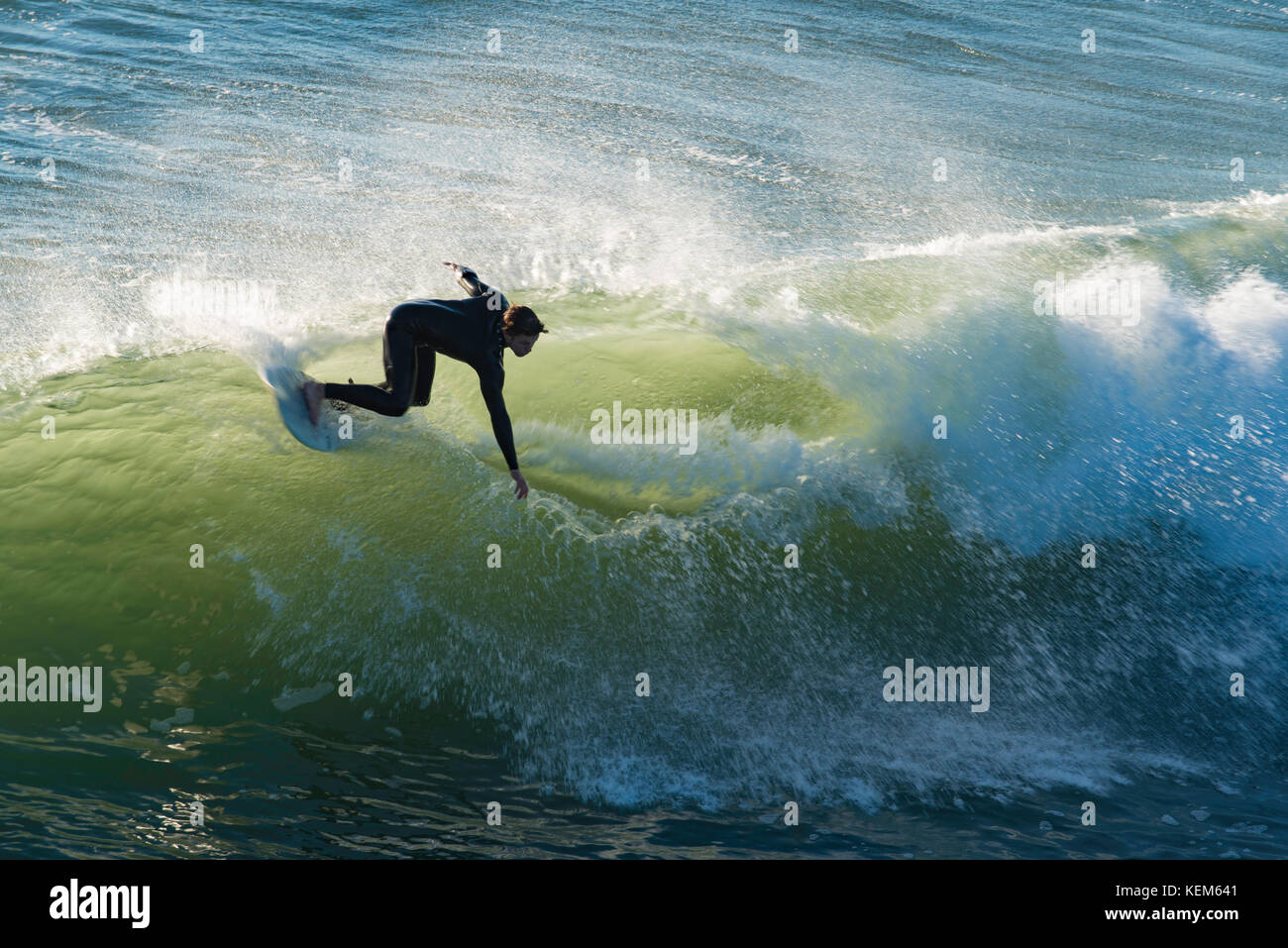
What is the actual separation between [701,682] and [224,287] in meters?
5.54

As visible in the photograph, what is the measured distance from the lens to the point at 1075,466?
718 cm

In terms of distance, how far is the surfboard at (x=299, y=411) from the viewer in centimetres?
631

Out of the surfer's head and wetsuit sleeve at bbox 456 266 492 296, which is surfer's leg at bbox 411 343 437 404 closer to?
wetsuit sleeve at bbox 456 266 492 296

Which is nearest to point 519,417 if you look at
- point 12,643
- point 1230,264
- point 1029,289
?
point 12,643

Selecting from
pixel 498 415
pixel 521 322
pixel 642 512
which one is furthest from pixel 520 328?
pixel 642 512

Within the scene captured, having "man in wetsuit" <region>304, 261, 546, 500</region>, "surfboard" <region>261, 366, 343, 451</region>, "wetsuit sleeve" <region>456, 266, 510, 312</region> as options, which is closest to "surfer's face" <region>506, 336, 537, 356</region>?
"man in wetsuit" <region>304, 261, 546, 500</region>

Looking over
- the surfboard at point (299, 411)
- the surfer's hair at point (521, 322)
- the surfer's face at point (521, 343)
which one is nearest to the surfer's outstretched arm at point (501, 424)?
the surfer's face at point (521, 343)

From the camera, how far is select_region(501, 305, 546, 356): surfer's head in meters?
5.41

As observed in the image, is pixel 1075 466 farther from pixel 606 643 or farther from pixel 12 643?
pixel 12 643

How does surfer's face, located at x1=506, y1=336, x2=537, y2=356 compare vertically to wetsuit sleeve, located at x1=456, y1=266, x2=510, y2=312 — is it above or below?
below

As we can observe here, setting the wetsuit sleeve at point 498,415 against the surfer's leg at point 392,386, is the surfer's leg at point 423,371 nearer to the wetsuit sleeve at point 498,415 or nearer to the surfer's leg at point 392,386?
the surfer's leg at point 392,386

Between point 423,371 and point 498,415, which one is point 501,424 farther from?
point 423,371

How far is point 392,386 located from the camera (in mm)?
5988

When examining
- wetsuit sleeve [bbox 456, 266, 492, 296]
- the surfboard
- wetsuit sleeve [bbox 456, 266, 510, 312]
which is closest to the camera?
wetsuit sleeve [bbox 456, 266, 510, 312]
